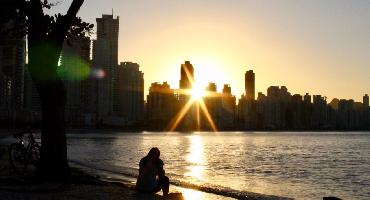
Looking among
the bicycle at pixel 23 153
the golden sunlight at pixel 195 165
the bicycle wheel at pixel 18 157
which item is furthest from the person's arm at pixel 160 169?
the golden sunlight at pixel 195 165

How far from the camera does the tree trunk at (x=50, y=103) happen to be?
1753 cm

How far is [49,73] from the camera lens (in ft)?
58.1

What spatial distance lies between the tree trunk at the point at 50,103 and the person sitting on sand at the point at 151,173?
3448 millimetres

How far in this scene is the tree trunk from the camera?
1753 centimetres

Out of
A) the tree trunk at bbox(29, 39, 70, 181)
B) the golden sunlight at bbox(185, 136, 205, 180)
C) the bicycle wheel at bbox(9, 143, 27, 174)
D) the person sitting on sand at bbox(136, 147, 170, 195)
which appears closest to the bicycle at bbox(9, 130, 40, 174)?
the bicycle wheel at bbox(9, 143, 27, 174)

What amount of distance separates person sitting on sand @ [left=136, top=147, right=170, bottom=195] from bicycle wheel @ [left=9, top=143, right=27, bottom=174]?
7.09 meters

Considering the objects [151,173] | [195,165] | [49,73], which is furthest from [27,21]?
[195,165]

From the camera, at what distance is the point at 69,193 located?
1446 centimetres

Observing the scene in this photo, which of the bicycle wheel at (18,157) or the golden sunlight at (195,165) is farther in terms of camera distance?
the golden sunlight at (195,165)

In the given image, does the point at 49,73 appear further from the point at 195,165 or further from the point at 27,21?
the point at 195,165

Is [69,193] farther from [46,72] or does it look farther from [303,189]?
[303,189]

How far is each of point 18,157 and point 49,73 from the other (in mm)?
4939

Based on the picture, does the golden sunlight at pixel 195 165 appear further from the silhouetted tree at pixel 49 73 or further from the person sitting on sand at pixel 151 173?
the person sitting on sand at pixel 151 173

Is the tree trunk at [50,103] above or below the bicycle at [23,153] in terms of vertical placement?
above
